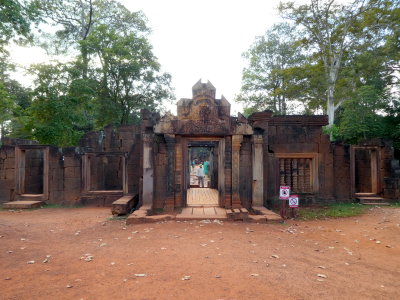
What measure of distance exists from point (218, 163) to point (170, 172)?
1.92m

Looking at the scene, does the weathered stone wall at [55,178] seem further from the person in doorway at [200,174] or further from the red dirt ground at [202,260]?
the person in doorway at [200,174]

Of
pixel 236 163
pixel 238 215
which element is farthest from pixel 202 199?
pixel 238 215

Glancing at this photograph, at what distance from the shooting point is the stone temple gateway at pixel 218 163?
7.98 metres

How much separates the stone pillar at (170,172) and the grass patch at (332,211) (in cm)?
409

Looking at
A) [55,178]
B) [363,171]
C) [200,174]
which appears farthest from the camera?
[200,174]

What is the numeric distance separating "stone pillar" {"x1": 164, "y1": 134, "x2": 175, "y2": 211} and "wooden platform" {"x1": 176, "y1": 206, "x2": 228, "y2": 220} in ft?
1.66

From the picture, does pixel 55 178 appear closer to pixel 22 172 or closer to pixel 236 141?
pixel 22 172

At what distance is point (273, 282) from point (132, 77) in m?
16.0

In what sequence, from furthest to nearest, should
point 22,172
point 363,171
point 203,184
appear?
point 203,184
point 363,171
point 22,172

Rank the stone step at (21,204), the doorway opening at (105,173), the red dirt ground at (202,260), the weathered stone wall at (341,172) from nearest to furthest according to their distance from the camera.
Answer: the red dirt ground at (202,260), the stone step at (21,204), the weathered stone wall at (341,172), the doorway opening at (105,173)

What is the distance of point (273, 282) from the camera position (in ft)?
11.5

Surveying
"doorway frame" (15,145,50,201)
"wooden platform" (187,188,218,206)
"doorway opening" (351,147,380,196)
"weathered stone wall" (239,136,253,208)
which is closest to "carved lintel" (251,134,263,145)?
"weathered stone wall" (239,136,253,208)

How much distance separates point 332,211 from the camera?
342 inches

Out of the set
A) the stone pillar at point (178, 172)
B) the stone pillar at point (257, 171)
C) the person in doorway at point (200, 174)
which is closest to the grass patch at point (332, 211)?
the stone pillar at point (257, 171)
